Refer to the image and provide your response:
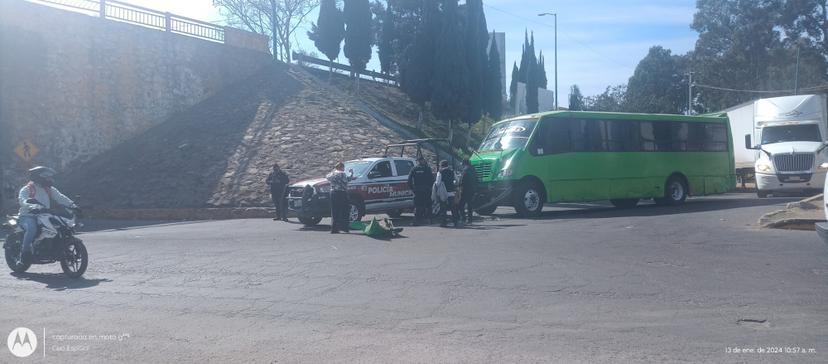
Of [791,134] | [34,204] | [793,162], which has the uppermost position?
[791,134]

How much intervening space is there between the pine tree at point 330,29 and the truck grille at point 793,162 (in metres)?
24.6

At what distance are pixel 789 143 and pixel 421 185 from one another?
14.4 meters

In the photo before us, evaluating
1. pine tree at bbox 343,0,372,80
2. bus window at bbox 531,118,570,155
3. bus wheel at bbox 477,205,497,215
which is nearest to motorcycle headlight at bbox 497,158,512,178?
bus window at bbox 531,118,570,155

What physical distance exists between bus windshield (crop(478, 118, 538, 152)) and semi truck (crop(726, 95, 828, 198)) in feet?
29.1

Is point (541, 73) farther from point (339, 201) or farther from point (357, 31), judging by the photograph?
point (339, 201)

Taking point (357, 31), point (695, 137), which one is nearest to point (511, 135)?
point (695, 137)

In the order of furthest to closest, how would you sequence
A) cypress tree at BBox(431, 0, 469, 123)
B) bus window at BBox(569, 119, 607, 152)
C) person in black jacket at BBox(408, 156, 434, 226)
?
1. cypress tree at BBox(431, 0, 469, 123)
2. bus window at BBox(569, 119, 607, 152)
3. person in black jacket at BBox(408, 156, 434, 226)

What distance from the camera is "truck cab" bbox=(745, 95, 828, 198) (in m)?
23.7

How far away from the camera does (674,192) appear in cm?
2303

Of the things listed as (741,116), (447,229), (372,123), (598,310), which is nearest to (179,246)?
(447,229)

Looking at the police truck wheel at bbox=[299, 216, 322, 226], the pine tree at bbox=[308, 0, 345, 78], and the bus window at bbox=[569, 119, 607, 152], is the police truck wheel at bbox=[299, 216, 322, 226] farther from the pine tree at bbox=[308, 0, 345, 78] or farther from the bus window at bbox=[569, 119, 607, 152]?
the pine tree at bbox=[308, 0, 345, 78]

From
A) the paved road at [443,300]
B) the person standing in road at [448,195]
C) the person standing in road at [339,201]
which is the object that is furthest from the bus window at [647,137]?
the person standing in road at [339,201]

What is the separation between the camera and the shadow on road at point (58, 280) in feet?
32.3

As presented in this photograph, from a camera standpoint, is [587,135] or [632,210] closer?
[587,135]
